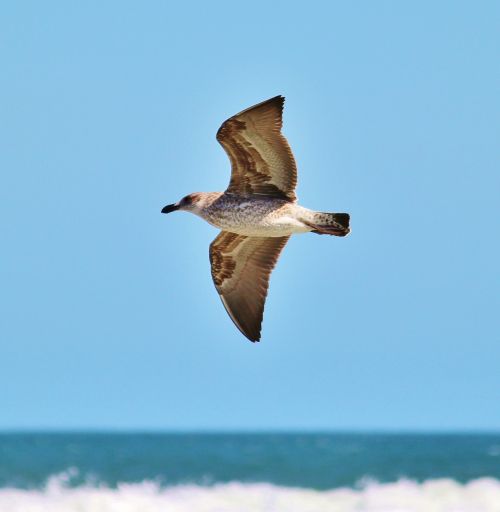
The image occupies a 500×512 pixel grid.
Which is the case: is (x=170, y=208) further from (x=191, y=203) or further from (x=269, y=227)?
(x=269, y=227)

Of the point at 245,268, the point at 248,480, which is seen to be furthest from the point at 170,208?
the point at 248,480

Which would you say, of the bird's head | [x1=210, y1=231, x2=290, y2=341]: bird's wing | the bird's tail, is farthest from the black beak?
the bird's tail

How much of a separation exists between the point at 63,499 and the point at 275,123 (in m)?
15.7

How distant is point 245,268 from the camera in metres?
12.1

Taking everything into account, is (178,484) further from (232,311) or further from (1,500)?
(232,311)

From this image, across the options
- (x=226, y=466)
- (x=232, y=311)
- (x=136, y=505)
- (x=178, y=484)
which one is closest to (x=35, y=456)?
(x=226, y=466)

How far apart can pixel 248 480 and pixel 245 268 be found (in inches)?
→ 679

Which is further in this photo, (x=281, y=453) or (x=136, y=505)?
(x=281, y=453)

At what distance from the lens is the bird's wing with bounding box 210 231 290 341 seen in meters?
12.0

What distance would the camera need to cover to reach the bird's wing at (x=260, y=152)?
1053 cm

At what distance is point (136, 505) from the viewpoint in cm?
2467

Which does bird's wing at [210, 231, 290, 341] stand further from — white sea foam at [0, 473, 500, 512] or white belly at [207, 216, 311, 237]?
white sea foam at [0, 473, 500, 512]

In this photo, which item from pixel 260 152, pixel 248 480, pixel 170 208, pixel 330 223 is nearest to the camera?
pixel 260 152

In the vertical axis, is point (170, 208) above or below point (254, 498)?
above
